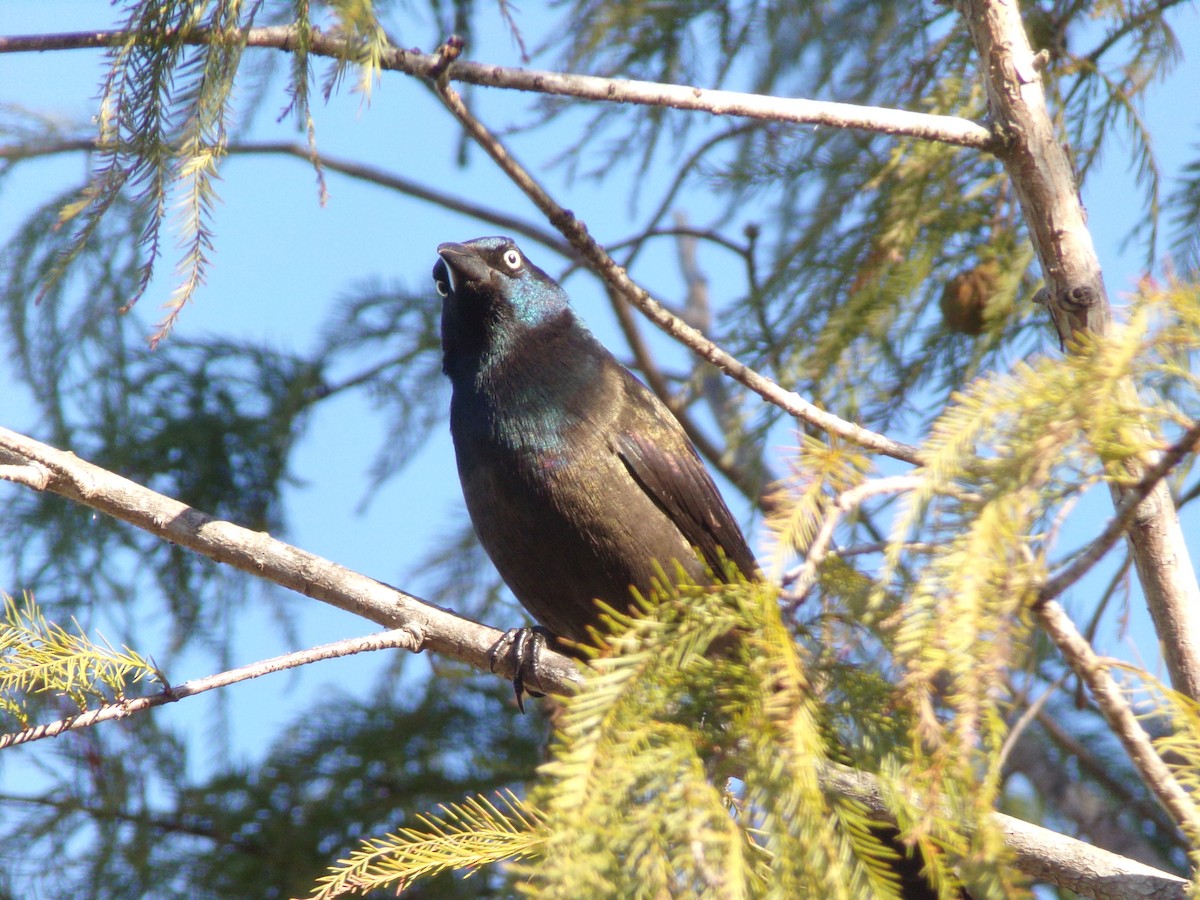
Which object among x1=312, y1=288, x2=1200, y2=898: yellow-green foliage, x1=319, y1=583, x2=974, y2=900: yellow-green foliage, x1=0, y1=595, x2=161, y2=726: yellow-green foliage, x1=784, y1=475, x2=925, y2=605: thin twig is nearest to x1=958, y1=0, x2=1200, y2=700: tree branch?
x1=312, y1=288, x2=1200, y2=898: yellow-green foliage

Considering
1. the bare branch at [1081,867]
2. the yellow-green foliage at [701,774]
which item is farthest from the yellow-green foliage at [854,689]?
the bare branch at [1081,867]

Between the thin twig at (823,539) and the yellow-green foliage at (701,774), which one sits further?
the thin twig at (823,539)

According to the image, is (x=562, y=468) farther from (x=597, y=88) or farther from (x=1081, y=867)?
(x=1081, y=867)

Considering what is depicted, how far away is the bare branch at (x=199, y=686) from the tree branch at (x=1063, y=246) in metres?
1.61

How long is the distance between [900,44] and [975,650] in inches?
121

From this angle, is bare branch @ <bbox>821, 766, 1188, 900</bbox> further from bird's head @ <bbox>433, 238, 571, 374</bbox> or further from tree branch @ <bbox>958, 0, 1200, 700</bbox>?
bird's head @ <bbox>433, 238, 571, 374</bbox>

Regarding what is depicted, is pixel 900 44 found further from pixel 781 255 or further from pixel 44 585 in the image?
pixel 44 585

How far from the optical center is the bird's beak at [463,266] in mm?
3678

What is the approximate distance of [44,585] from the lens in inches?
150

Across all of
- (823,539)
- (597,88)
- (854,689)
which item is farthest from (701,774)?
(597,88)

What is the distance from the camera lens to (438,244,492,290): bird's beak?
3.68 meters

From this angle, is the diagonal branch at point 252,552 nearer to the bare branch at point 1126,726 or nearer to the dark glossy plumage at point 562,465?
the dark glossy plumage at point 562,465

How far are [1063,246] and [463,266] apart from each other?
1.88m

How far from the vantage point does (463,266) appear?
3.68 metres
